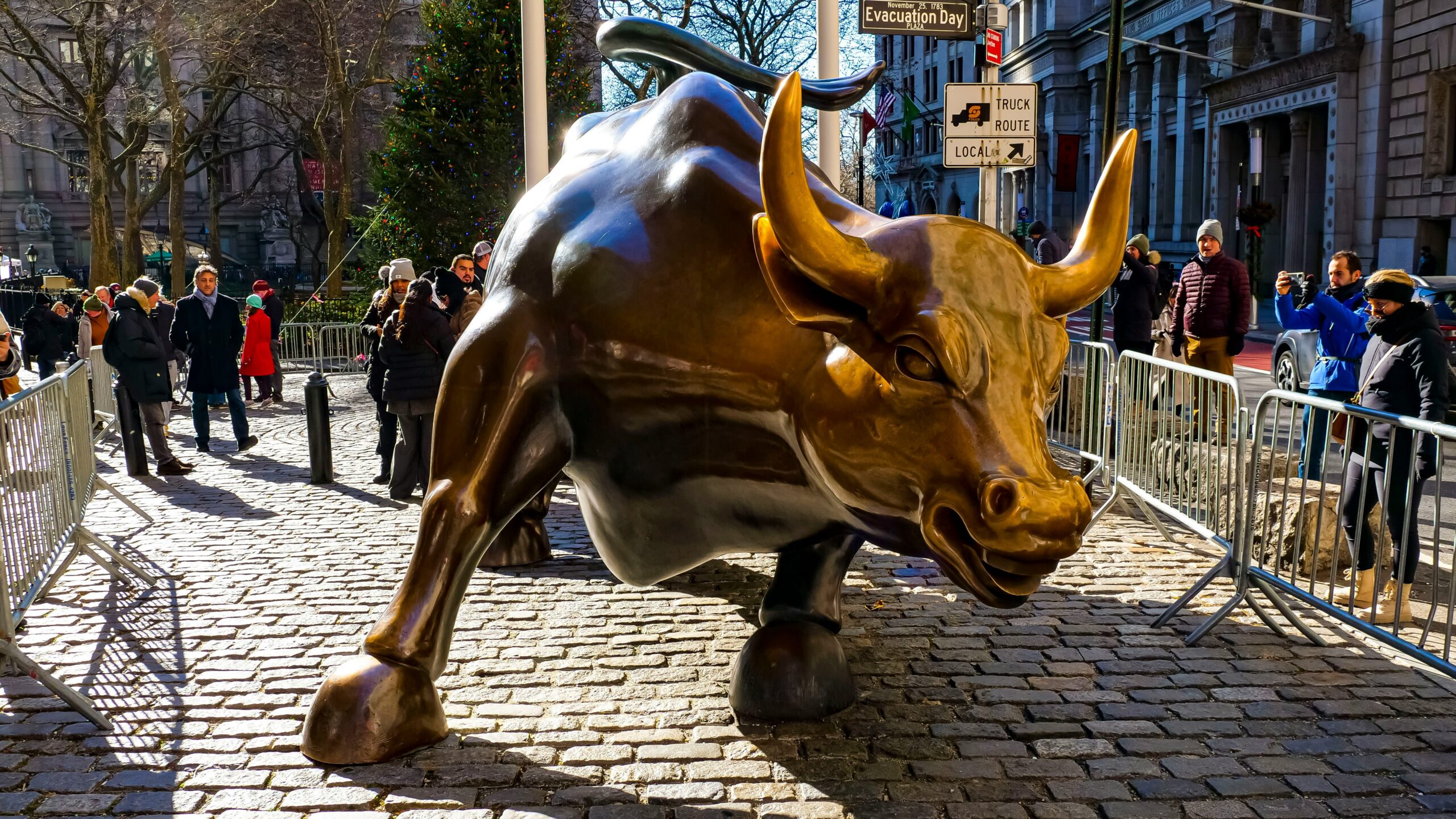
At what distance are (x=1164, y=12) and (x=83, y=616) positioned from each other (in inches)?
1591

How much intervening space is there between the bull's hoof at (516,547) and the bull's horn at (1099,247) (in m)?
4.06

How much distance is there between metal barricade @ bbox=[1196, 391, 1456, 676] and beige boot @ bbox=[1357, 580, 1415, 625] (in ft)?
0.03

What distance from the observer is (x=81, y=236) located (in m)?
54.0

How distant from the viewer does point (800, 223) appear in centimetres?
294

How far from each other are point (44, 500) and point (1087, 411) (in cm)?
674

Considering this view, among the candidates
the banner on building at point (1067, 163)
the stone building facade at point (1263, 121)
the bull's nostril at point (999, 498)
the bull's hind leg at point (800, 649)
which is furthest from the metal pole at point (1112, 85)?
the bull's nostril at point (999, 498)

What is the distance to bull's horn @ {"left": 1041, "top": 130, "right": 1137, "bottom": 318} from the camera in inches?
128

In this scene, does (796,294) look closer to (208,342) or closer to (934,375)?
(934,375)

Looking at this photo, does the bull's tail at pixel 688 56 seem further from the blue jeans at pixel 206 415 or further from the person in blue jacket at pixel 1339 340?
the blue jeans at pixel 206 415

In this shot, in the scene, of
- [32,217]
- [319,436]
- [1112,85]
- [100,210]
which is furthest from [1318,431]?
[32,217]

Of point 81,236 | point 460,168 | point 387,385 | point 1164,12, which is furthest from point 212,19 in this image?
point 81,236

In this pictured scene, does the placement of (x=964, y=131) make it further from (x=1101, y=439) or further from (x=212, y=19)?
(x=212, y=19)

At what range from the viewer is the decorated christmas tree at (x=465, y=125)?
15891mm

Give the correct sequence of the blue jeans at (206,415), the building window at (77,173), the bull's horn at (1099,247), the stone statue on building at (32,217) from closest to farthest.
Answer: the bull's horn at (1099,247) < the blue jeans at (206,415) < the building window at (77,173) < the stone statue on building at (32,217)
